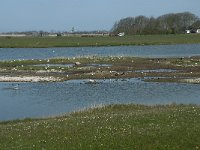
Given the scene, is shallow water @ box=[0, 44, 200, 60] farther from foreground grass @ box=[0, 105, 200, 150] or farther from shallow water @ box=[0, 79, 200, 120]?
foreground grass @ box=[0, 105, 200, 150]

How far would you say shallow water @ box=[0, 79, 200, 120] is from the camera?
3444cm

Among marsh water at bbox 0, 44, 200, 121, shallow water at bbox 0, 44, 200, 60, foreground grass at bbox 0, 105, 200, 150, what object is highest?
foreground grass at bbox 0, 105, 200, 150

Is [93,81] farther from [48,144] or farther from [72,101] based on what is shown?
[48,144]

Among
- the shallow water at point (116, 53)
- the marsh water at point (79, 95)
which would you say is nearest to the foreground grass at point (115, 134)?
the marsh water at point (79, 95)

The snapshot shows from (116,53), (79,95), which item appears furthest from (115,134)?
(116,53)

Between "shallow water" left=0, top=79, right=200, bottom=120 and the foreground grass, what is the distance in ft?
37.8

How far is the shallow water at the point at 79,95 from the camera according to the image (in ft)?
113

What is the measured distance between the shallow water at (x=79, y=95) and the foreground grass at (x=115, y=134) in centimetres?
1153

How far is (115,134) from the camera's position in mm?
16953

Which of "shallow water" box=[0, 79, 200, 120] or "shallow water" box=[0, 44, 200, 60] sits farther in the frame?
"shallow water" box=[0, 44, 200, 60]

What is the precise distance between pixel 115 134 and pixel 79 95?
24355mm

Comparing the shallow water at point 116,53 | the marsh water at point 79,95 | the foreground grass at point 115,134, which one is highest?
the foreground grass at point 115,134

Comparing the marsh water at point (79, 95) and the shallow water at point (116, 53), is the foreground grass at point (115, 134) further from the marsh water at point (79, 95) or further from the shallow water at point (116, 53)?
the shallow water at point (116, 53)

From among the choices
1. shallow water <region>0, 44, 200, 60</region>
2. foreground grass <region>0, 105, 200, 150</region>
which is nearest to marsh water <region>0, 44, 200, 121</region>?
foreground grass <region>0, 105, 200, 150</region>
